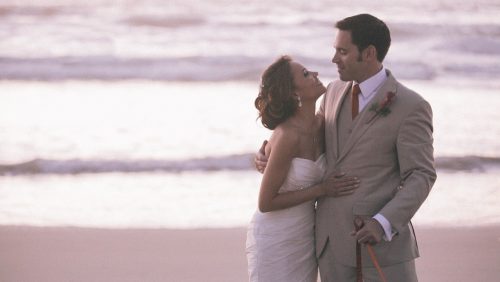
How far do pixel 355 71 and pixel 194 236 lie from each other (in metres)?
2.94

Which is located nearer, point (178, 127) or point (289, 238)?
point (289, 238)

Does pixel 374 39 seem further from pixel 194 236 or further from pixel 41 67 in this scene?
pixel 41 67

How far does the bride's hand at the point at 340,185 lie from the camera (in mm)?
3688

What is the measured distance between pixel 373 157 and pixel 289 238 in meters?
0.60

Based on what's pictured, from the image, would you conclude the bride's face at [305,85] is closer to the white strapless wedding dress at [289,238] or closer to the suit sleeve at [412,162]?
the white strapless wedding dress at [289,238]

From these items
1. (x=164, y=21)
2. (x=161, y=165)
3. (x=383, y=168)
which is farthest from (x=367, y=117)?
(x=164, y=21)

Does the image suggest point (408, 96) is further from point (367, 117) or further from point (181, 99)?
point (181, 99)

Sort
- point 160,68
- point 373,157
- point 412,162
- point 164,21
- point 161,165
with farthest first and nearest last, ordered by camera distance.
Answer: point 164,21 < point 160,68 < point 161,165 < point 373,157 < point 412,162

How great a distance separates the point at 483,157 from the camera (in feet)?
28.7

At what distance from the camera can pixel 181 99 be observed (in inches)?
423

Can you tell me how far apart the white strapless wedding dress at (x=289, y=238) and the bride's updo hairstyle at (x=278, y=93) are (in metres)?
0.21

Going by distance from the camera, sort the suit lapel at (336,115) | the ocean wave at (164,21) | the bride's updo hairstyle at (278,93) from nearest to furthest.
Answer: the suit lapel at (336,115) < the bride's updo hairstyle at (278,93) < the ocean wave at (164,21)

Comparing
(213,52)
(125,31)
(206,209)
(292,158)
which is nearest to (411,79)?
(213,52)

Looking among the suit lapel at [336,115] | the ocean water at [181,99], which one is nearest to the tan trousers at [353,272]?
the suit lapel at [336,115]
